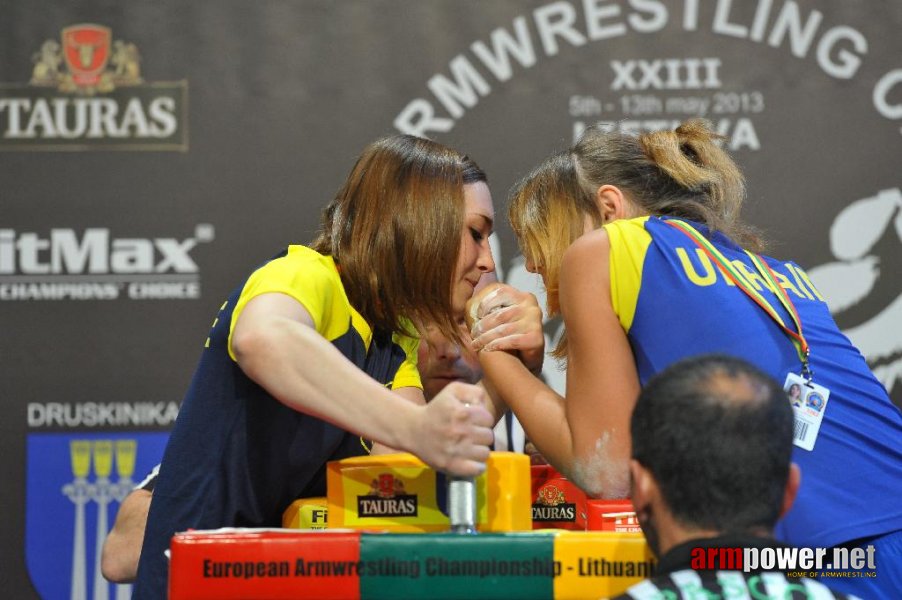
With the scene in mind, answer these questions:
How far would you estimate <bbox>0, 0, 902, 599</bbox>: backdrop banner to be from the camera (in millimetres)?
2807

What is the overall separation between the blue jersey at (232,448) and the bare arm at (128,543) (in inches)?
25.7

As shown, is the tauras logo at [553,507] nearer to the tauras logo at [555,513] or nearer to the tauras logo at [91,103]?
the tauras logo at [555,513]

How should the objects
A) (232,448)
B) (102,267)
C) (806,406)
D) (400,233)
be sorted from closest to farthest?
(806,406)
(232,448)
(400,233)
(102,267)

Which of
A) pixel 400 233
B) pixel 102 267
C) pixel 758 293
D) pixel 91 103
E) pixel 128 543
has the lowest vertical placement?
pixel 128 543

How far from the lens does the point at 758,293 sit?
150 centimetres

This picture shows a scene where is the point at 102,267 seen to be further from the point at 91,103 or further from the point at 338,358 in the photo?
the point at 338,358

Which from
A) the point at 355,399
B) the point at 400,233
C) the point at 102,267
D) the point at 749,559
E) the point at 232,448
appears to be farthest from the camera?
the point at 102,267

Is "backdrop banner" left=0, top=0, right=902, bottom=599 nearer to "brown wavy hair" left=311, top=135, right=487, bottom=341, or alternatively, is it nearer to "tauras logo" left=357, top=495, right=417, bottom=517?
"brown wavy hair" left=311, top=135, right=487, bottom=341

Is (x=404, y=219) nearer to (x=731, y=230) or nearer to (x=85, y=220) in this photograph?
(x=731, y=230)

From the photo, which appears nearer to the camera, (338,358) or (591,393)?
(338,358)

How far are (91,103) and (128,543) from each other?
1.25 metres

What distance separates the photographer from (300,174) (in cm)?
285

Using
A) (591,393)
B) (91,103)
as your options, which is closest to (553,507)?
(591,393)

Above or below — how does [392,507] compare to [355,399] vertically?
below
